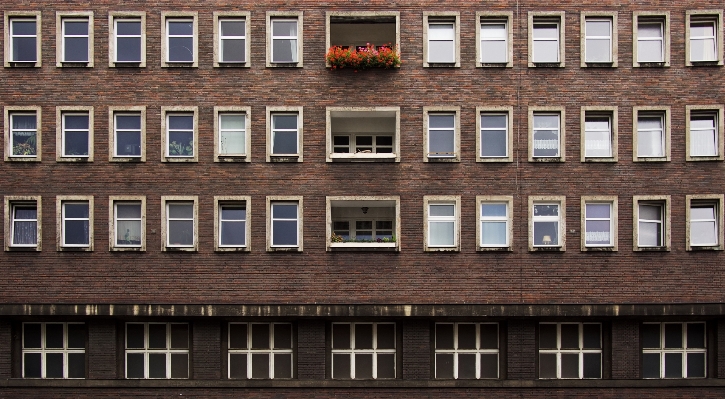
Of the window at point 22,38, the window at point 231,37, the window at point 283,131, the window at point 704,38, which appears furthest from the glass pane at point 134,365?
the window at point 704,38

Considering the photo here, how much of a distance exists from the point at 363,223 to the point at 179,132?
21.8ft

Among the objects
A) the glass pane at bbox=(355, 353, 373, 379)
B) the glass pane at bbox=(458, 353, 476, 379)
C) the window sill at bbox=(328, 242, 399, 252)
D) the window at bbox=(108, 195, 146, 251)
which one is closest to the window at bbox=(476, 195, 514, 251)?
the window sill at bbox=(328, 242, 399, 252)

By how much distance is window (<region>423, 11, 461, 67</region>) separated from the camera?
20.4m

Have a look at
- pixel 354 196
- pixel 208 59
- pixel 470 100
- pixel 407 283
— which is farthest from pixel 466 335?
pixel 208 59

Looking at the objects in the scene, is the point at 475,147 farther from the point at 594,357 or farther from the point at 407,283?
the point at 594,357

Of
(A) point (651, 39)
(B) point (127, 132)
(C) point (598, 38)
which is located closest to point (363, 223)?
(B) point (127, 132)

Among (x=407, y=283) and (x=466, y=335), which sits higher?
(x=407, y=283)

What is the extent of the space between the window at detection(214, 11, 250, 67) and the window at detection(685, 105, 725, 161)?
13.9m

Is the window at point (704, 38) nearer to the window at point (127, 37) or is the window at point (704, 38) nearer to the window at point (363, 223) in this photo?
the window at point (363, 223)

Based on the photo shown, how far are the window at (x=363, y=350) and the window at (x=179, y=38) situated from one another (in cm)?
963

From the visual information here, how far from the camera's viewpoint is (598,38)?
2059 centimetres

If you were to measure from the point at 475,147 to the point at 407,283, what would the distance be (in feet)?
15.5

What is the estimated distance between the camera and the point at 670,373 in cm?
2070

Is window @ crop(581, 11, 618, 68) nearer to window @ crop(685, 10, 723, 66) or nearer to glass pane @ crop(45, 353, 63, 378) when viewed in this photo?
window @ crop(685, 10, 723, 66)
